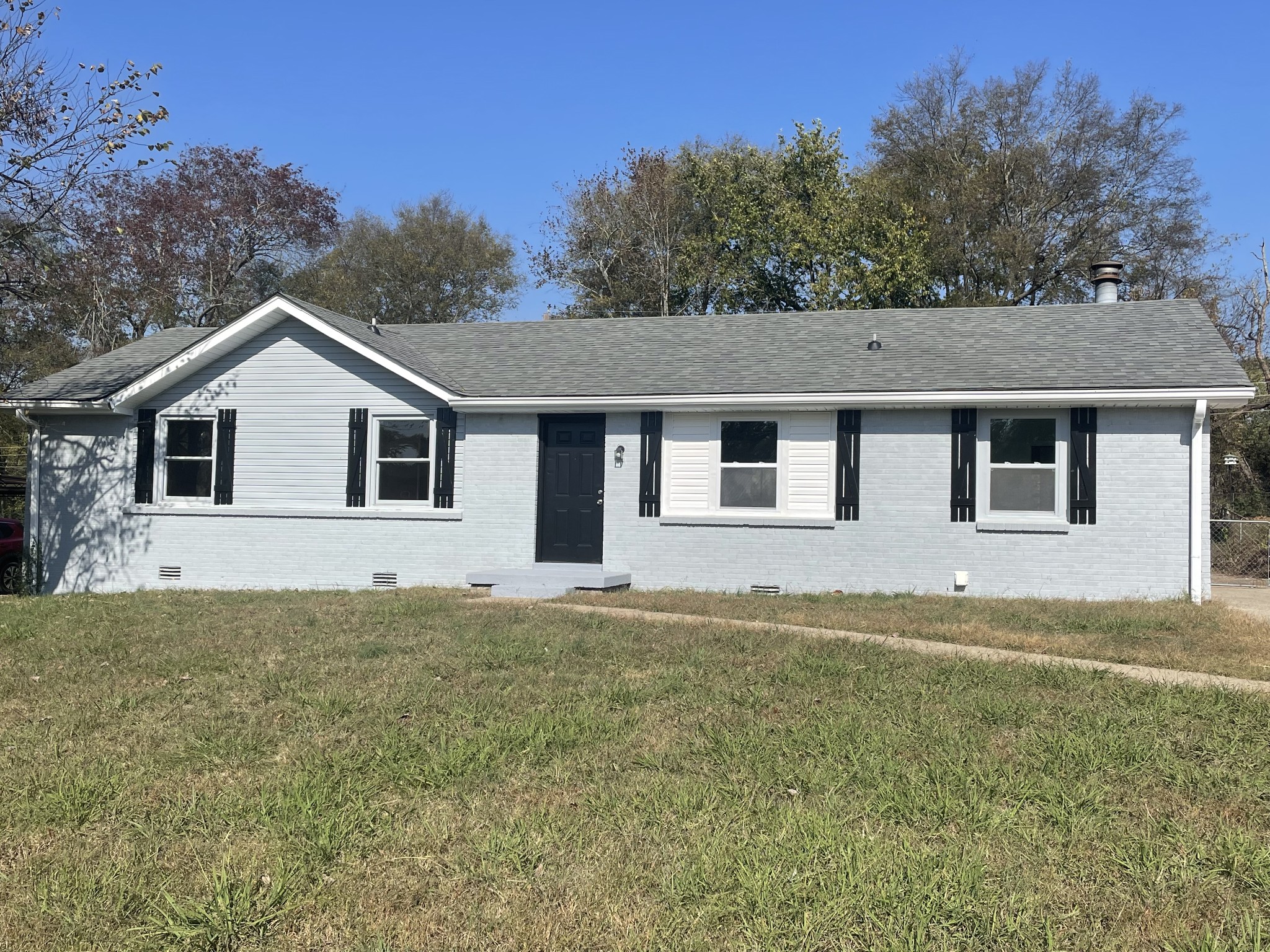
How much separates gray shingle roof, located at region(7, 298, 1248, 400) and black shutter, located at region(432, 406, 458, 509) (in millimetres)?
494

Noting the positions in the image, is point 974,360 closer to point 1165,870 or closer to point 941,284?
point 1165,870

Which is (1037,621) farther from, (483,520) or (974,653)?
(483,520)

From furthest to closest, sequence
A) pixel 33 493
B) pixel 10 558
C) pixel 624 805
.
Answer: pixel 10 558 < pixel 33 493 < pixel 624 805

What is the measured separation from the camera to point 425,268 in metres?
39.6

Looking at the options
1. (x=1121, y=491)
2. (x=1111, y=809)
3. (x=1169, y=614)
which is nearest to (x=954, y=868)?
(x=1111, y=809)

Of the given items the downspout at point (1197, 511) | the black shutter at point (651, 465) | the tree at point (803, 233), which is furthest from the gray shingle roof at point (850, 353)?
the tree at point (803, 233)

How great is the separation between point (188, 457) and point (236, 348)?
6.16 feet

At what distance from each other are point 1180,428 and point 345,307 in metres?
32.2

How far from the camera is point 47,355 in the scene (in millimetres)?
33094

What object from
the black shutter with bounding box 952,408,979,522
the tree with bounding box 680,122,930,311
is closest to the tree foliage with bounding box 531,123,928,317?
the tree with bounding box 680,122,930,311

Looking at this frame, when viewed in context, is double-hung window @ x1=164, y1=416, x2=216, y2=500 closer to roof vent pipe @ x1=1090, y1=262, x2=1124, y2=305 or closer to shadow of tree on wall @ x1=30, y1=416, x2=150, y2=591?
shadow of tree on wall @ x1=30, y1=416, x2=150, y2=591

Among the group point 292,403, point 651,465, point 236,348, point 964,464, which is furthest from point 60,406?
point 964,464

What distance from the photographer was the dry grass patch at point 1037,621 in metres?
8.34

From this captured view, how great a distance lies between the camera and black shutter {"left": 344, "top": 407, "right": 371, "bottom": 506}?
48.5ft
